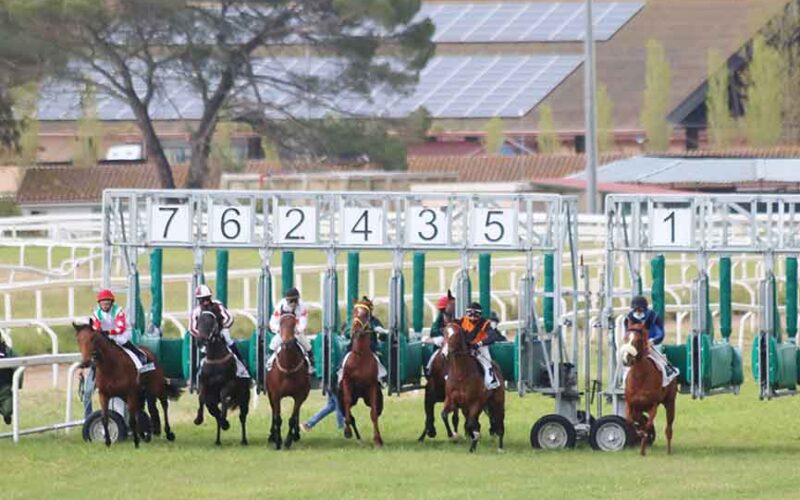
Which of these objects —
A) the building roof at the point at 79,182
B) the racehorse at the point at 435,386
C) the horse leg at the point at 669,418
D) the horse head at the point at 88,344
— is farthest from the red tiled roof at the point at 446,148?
the horse head at the point at 88,344

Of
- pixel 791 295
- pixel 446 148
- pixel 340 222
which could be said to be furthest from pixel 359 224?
pixel 446 148

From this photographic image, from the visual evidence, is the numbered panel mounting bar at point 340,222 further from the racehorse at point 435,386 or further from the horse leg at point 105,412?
the horse leg at point 105,412

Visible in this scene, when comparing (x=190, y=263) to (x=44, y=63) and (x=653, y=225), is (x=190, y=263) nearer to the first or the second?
(x=44, y=63)

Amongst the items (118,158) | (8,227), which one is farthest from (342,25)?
(8,227)

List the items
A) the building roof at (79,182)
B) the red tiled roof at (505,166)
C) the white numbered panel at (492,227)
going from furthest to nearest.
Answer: the red tiled roof at (505,166), the building roof at (79,182), the white numbered panel at (492,227)

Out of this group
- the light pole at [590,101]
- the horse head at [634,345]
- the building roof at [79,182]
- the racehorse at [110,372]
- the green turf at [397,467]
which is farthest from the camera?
the building roof at [79,182]

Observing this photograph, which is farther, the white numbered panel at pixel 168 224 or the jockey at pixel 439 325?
the white numbered panel at pixel 168 224

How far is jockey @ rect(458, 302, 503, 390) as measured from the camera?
1692cm

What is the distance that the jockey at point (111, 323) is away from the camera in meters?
17.1

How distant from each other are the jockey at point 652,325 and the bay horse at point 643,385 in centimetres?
6

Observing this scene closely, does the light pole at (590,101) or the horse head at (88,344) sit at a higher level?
the light pole at (590,101)

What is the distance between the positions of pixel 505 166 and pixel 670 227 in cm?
3851

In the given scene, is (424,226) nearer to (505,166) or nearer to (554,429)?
(554,429)

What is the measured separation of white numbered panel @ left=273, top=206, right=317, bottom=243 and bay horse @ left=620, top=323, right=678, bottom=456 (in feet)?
8.87
